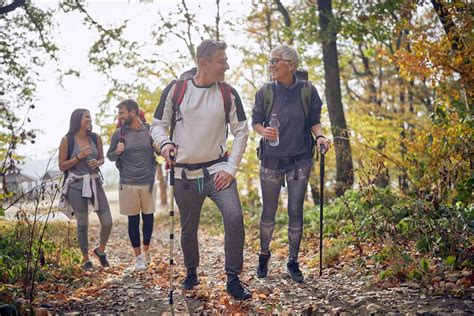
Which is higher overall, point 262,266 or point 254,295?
point 262,266

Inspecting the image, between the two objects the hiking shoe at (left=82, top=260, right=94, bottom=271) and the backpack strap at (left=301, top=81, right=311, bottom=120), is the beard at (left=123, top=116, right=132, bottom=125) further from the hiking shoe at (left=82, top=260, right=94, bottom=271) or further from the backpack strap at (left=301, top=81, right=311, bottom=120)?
the backpack strap at (left=301, top=81, right=311, bottom=120)

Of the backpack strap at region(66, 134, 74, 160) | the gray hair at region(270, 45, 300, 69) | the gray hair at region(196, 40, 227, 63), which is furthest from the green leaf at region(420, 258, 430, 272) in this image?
the backpack strap at region(66, 134, 74, 160)

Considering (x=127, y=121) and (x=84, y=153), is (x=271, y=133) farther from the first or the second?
(x=84, y=153)

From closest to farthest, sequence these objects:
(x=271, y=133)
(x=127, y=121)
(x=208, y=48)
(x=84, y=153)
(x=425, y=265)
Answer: (x=425, y=265), (x=208, y=48), (x=271, y=133), (x=84, y=153), (x=127, y=121)

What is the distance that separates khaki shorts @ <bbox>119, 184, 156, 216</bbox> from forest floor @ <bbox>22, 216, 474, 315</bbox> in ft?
2.89

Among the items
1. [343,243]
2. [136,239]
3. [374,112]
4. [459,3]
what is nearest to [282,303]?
[343,243]

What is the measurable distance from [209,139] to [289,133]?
1116 mm

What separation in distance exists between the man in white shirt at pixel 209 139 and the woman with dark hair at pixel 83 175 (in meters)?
2.42

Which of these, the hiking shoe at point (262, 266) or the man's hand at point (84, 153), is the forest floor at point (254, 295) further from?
the man's hand at point (84, 153)

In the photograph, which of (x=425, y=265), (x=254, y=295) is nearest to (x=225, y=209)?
(x=254, y=295)

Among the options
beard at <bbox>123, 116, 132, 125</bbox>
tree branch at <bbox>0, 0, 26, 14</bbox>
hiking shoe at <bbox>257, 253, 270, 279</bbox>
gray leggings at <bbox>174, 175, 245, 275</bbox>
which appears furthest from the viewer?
tree branch at <bbox>0, 0, 26, 14</bbox>

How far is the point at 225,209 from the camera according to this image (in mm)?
4953

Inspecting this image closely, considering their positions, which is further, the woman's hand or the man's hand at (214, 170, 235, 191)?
the woman's hand

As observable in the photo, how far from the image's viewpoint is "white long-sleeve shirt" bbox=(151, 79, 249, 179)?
493 cm
